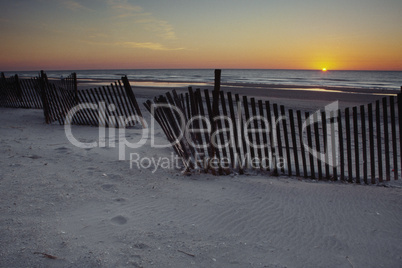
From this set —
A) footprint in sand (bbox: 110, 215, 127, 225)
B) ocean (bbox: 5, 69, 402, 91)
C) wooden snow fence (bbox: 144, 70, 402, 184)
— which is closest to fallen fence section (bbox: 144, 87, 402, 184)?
wooden snow fence (bbox: 144, 70, 402, 184)

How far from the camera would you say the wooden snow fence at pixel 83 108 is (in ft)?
25.4

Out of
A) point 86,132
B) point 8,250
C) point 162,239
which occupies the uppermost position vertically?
point 86,132

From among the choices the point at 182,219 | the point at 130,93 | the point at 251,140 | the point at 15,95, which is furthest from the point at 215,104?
the point at 15,95

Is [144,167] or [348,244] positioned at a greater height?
→ [144,167]

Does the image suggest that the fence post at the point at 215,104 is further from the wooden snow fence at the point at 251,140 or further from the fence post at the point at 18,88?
the fence post at the point at 18,88

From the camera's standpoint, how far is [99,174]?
160 inches

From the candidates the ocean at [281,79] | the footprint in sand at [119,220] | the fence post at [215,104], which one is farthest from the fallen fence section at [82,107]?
the ocean at [281,79]

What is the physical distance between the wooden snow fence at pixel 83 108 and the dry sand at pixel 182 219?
3374 mm

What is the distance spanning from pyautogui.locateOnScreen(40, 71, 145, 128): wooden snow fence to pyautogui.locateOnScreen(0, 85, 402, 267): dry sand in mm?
3374

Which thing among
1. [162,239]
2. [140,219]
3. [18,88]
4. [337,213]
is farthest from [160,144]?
[18,88]

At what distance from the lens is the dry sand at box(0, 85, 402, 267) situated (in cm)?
226

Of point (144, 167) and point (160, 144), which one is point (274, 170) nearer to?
point (144, 167)

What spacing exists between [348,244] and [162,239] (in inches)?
72.7

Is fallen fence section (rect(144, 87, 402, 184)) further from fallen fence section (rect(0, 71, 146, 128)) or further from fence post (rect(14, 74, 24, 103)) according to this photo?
fence post (rect(14, 74, 24, 103))
